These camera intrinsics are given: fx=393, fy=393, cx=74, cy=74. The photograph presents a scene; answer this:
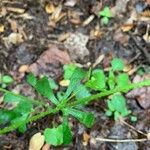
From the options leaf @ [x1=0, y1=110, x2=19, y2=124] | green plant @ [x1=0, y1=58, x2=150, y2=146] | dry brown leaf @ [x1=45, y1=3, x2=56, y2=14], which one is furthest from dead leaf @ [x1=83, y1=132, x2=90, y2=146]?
dry brown leaf @ [x1=45, y1=3, x2=56, y2=14]

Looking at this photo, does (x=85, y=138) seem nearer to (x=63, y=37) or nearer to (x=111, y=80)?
(x=111, y=80)

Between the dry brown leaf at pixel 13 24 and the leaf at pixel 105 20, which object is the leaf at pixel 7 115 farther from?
the leaf at pixel 105 20

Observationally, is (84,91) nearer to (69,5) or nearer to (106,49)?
(106,49)

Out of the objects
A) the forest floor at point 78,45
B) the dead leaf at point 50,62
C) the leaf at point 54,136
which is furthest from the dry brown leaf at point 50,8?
the leaf at point 54,136

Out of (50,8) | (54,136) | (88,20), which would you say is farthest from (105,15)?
(54,136)

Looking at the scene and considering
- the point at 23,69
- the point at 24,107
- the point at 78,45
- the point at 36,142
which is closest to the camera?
the point at 24,107

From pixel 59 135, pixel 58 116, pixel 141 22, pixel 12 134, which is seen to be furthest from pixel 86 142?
pixel 141 22

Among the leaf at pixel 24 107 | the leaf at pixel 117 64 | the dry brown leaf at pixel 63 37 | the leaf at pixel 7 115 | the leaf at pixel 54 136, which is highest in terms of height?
the dry brown leaf at pixel 63 37
